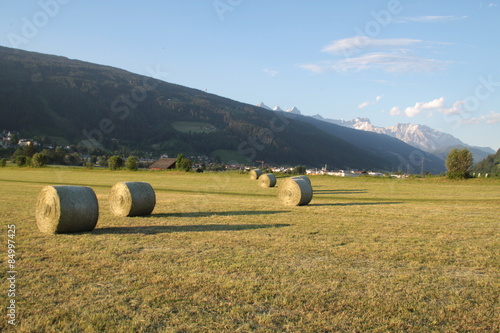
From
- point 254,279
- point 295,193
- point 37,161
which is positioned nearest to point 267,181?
point 295,193

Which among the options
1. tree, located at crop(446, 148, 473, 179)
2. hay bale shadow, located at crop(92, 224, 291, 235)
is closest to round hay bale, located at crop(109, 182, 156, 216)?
hay bale shadow, located at crop(92, 224, 291, 235)

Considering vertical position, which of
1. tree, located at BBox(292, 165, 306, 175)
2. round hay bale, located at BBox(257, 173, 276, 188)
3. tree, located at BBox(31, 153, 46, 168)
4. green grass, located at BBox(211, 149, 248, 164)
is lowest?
tree, located at BBox(31, 153, 46, 168)

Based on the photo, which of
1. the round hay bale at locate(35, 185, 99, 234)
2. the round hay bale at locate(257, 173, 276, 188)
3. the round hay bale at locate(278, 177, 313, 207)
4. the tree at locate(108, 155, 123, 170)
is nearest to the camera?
the round hay bale at locate(35, 185, 99, 234)

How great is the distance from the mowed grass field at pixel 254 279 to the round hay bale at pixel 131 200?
2.18 metres

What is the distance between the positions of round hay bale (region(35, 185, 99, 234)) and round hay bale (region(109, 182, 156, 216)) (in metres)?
3.34

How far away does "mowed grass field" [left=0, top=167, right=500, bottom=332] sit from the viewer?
5.75m

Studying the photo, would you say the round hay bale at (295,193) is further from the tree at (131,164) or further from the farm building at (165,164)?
the farm building at (165,164)

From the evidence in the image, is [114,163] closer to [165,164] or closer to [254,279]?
[165,164]

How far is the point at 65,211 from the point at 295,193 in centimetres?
1298

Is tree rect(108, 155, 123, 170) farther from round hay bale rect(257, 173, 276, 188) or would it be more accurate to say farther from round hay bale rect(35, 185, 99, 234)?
round hay bale rect(35, 185, 99, 234)

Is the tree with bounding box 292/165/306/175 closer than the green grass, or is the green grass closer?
the tree with bounding box 292/165/306/175

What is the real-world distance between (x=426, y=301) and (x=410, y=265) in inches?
89.3

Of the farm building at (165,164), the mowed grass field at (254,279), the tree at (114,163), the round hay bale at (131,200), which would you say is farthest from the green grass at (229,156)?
the mowed grass field at (254,279)

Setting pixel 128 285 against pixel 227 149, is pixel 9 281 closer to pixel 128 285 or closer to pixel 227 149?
pixel 128 285
